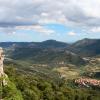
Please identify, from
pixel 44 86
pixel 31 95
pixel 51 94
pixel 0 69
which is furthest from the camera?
pixel 44 86

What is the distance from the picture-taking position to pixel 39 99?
526ft

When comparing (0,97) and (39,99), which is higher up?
(0,97)

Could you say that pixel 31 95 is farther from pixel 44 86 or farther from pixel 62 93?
pixel 62 93

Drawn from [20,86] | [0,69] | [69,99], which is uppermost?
[0,69]

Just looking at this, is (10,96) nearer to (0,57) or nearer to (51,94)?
(0,57)

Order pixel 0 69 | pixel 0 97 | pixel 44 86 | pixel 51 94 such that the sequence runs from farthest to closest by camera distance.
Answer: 1. pixel 44 86
2. pixel 51 94
3. pixel 0 69
4. pixel 0 97

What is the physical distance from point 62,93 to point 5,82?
86.7m

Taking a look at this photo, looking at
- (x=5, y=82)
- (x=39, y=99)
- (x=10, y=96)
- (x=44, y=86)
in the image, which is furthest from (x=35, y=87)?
(x=10, y=96)

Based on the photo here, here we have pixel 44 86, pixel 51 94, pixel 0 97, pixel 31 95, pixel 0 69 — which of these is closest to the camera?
pixel 0 97

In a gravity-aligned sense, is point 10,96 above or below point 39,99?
above

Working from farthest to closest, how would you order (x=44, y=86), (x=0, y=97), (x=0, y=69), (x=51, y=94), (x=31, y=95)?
1. (x=44, y=86)
2. (x=51, y=94)
3. (x=31, y=95)
4. (x=0, y=69)
5. (x=0, y=97)

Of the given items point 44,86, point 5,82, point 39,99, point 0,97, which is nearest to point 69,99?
point 44,86

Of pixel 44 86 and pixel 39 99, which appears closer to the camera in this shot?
pixel 39 99

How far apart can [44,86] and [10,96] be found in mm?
85441
